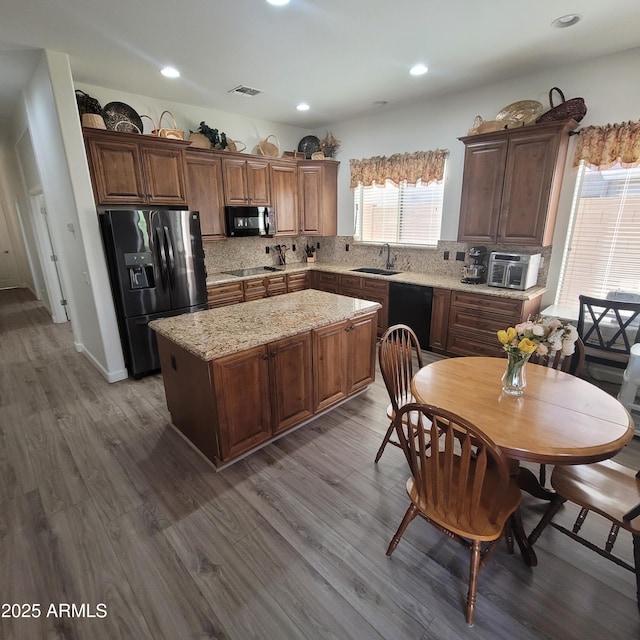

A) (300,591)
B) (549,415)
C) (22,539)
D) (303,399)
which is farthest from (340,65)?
(22,539)

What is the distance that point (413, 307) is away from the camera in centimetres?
420

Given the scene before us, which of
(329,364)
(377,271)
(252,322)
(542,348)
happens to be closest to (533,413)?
(542,348)

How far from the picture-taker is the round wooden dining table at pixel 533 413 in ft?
4.52

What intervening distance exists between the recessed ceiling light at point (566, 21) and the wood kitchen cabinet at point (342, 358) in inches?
97.6

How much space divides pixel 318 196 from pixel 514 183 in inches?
106

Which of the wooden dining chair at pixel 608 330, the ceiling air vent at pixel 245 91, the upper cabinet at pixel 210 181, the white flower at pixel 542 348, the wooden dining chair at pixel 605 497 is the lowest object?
the wooden dining chair at pixel 605 497

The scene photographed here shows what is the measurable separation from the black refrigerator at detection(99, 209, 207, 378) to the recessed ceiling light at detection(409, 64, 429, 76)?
2560 mm

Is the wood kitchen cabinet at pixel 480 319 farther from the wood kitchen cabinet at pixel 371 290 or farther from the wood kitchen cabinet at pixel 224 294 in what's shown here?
the wood kitchen cabinet at pixel 224 294

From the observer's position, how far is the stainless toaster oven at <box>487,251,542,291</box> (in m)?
3.46

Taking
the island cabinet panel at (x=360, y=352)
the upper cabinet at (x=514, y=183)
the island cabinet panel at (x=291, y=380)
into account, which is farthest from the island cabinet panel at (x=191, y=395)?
the upper cabinet at (x=514, y=183)

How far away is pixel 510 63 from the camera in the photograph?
315 centimetres

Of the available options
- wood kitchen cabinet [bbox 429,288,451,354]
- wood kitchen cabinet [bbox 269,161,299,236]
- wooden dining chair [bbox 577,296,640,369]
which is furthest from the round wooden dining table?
wood kitchen cabinet [bbox 269,161,299,236]

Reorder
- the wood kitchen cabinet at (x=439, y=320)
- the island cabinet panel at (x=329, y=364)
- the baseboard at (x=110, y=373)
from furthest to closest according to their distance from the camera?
the wood kitchen cabinet at (x=439, y=320) → the baseboard at (x=110, y=373) → the island cabinet panel at (x=329, y=364)

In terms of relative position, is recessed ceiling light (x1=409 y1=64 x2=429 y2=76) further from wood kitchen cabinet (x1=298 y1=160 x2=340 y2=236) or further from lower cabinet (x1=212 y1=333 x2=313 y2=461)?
lower cabinet (x1=212 y1=333 x2=313 y2=461)
